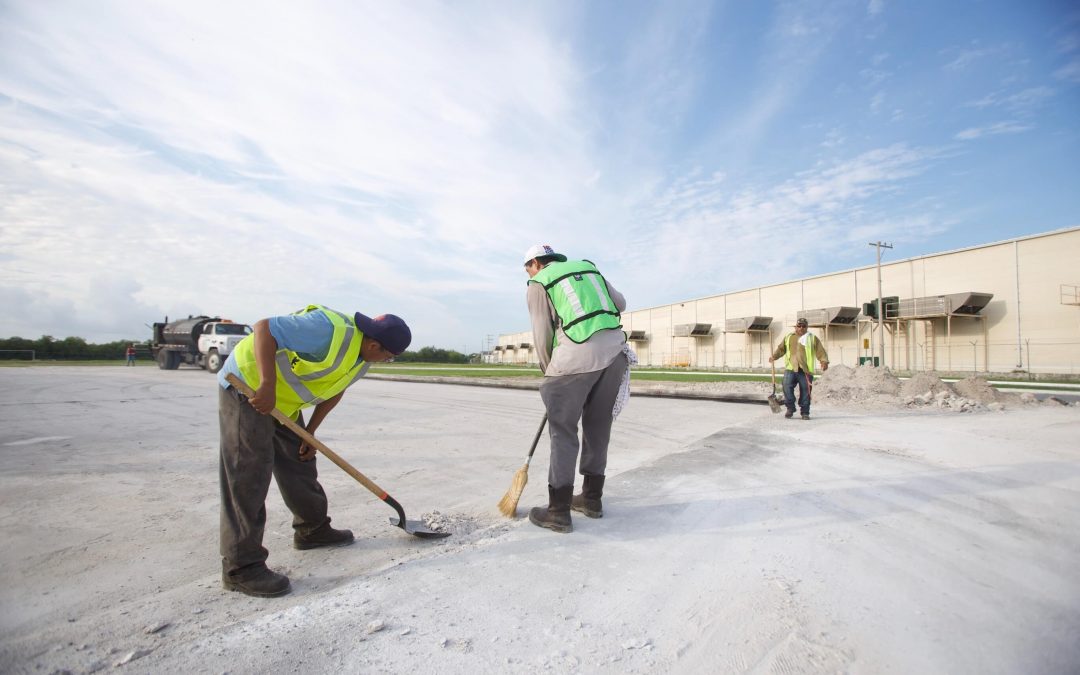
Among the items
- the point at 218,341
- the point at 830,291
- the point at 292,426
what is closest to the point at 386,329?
the point at 292,426

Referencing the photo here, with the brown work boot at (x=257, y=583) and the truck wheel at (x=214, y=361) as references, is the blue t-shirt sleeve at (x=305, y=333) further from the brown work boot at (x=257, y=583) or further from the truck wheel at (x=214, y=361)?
the truck wheel at (x=214, y=361)

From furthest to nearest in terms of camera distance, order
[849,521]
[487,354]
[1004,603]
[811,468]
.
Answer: [487,354], [811,468], [849,521], [1004,603]

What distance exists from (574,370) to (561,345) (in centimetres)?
19

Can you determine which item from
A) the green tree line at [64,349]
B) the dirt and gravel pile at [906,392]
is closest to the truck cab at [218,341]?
the dirt and gravel pile at [906,392]

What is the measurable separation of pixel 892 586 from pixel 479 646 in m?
1.67

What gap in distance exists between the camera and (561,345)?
3096mm

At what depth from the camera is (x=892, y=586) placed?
210 cm

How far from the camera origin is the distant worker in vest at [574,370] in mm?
2971

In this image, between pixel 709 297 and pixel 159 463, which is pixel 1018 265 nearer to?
pixel 709 297

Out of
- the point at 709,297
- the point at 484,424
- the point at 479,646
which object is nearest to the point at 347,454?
the point at 484,424

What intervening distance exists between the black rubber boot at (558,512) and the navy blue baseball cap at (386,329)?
116cm

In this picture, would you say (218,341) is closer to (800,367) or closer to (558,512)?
(800,367)

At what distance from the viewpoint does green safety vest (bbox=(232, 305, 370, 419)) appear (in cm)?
254

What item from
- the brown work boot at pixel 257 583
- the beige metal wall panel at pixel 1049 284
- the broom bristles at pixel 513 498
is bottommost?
the brown work boot at pixel 257 583
